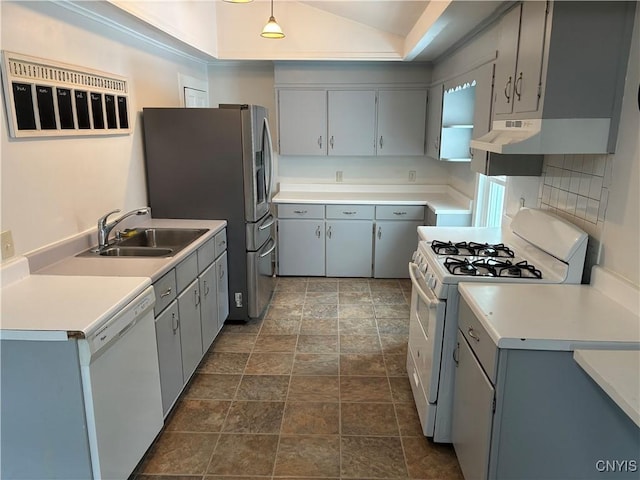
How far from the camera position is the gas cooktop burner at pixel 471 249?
2.53 meters

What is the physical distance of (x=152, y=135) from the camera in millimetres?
3396

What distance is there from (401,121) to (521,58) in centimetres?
270

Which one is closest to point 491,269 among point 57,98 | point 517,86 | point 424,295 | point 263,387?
point 424,295

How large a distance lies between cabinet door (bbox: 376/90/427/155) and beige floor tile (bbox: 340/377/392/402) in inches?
108

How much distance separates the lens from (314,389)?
2.86 m

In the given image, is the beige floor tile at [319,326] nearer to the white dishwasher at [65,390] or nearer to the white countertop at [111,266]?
the white countertop at [111,266]

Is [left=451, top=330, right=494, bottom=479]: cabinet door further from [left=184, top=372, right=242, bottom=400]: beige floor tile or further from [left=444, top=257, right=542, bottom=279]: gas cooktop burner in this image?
[left=184, top=372, right=242, bottom=400]: beige floor tile

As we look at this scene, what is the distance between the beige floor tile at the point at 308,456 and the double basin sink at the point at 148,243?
123cm

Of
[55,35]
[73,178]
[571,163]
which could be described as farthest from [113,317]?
[571,163]

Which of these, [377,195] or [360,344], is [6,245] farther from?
[377,195]

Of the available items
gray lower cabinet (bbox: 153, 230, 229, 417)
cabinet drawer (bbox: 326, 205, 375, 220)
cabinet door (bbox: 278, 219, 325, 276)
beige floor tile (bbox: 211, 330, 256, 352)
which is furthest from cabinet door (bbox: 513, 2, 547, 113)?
cabinet door (bbox: 278, 219, 325, 276)

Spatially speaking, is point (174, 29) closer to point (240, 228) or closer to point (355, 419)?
point (240, 228)

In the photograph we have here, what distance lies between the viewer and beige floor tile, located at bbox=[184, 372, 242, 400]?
9.13ft

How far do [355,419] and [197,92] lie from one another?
3585 millimetres
